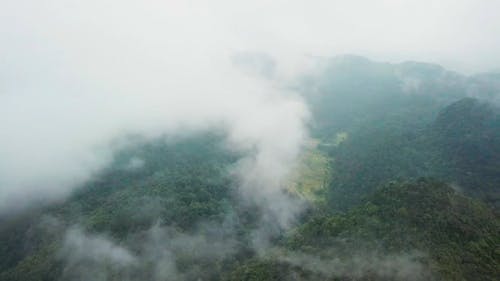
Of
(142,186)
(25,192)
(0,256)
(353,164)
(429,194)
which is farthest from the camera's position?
(353,164)

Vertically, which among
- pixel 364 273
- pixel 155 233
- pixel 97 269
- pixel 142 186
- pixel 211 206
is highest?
pixel 142 186

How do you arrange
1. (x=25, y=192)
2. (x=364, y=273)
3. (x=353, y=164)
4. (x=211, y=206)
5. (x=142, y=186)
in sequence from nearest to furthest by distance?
1. (x=364, y=273)
2. (x=211, y=206)
3. (x=142, y=186)
4. (x=25, y=192)
5. (x=353, y=164)

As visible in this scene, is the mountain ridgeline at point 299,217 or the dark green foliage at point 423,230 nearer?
the dark green foliage at point 423,230

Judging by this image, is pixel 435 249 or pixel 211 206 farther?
pixel 211 206

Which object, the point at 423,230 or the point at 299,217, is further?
the point at 299,217

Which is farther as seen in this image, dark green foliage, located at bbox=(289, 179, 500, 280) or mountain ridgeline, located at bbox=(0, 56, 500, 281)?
mountain ridgeline, located at bbox=(0, 56, 500, 281)

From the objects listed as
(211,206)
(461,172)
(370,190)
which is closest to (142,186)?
(211,206)

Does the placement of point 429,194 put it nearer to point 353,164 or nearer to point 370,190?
point 370,190

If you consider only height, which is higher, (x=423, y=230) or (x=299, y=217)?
(x=299, y=217)
